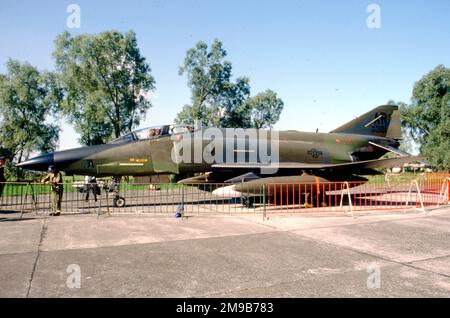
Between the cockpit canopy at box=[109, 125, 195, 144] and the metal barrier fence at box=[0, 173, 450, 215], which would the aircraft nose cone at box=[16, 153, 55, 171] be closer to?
the metal barrier fence at box=[0, 173, 450, 215]

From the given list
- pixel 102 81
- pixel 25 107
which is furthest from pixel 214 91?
pixel 25 107

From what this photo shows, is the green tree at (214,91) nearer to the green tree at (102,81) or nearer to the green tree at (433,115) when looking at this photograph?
the green tree at (102,81)

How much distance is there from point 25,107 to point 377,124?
150ft

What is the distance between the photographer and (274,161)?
495 inches

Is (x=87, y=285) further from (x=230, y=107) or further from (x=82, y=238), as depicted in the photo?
(x=230, y=107)

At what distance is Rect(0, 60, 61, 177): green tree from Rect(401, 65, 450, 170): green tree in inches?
2197

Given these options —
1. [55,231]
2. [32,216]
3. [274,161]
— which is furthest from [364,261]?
[32,216]

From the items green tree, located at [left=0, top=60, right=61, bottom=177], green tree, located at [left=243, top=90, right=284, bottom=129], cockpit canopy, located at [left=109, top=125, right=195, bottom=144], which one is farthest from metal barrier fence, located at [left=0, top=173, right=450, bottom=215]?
green tree, located at [left=243, top=90, right=284, bottom=129]

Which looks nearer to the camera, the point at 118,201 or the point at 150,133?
the point at 118,201

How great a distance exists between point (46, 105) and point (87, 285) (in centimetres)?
4916

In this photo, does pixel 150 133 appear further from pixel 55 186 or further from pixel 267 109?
pixel 267 109

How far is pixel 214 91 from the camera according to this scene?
46.6 metres

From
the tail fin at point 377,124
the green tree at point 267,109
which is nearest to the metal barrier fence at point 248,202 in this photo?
the tail fin at point 377,124
